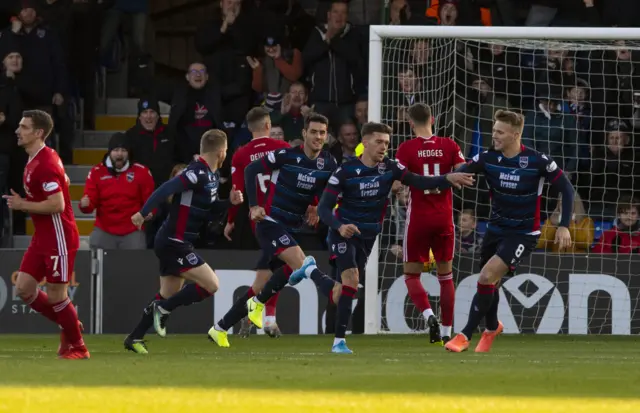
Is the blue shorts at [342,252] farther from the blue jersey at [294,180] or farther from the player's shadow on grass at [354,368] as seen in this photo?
the blue jersey at [294,180]

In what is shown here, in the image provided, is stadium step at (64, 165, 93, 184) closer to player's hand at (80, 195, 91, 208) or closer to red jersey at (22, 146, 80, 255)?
player's hand at (80, 195, 91, 208)

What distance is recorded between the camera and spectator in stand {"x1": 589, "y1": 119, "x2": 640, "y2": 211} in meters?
14.7

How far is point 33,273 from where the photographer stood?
31.8ft

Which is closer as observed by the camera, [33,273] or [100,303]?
[33,273]

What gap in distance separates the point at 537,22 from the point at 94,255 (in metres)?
5.74

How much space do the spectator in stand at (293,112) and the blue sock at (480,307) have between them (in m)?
4.97

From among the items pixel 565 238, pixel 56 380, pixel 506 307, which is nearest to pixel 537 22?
pixel 506 307

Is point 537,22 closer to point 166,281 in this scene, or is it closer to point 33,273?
point 166,281

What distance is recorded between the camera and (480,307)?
1072 centimetres

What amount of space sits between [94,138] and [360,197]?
7563 millimetres

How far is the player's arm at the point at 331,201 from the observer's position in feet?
34.7

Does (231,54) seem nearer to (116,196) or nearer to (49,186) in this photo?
(116,196)

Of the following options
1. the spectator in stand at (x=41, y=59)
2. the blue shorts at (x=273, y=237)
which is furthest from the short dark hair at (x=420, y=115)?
the spectator in stand at (x=41, y=59)

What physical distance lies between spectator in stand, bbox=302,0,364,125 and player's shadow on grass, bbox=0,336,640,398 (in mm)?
4229
